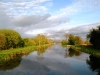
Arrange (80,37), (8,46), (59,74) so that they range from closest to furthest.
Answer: (59,74)
(8,46)
(80,37)

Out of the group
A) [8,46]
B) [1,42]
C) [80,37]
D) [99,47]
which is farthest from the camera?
[80,37]

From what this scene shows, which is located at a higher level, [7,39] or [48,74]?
[7,39]

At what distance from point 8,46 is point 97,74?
45.6m

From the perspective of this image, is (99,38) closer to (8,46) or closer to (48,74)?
(8,46)

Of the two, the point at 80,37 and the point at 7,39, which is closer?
the point at 7,39

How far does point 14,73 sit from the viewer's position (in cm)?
2258

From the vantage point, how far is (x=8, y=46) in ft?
202

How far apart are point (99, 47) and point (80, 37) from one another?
54.9m

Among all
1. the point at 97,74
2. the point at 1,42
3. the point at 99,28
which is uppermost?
the point at 99,28

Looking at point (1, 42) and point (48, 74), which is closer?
point (48, 74)

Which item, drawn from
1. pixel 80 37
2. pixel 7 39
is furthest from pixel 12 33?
pixel 80 37

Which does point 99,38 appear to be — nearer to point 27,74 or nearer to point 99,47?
point 99,47

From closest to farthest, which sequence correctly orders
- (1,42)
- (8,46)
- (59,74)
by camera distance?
(59,74) < (1,42) < (8,46)

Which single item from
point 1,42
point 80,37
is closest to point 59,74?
point 1,42
